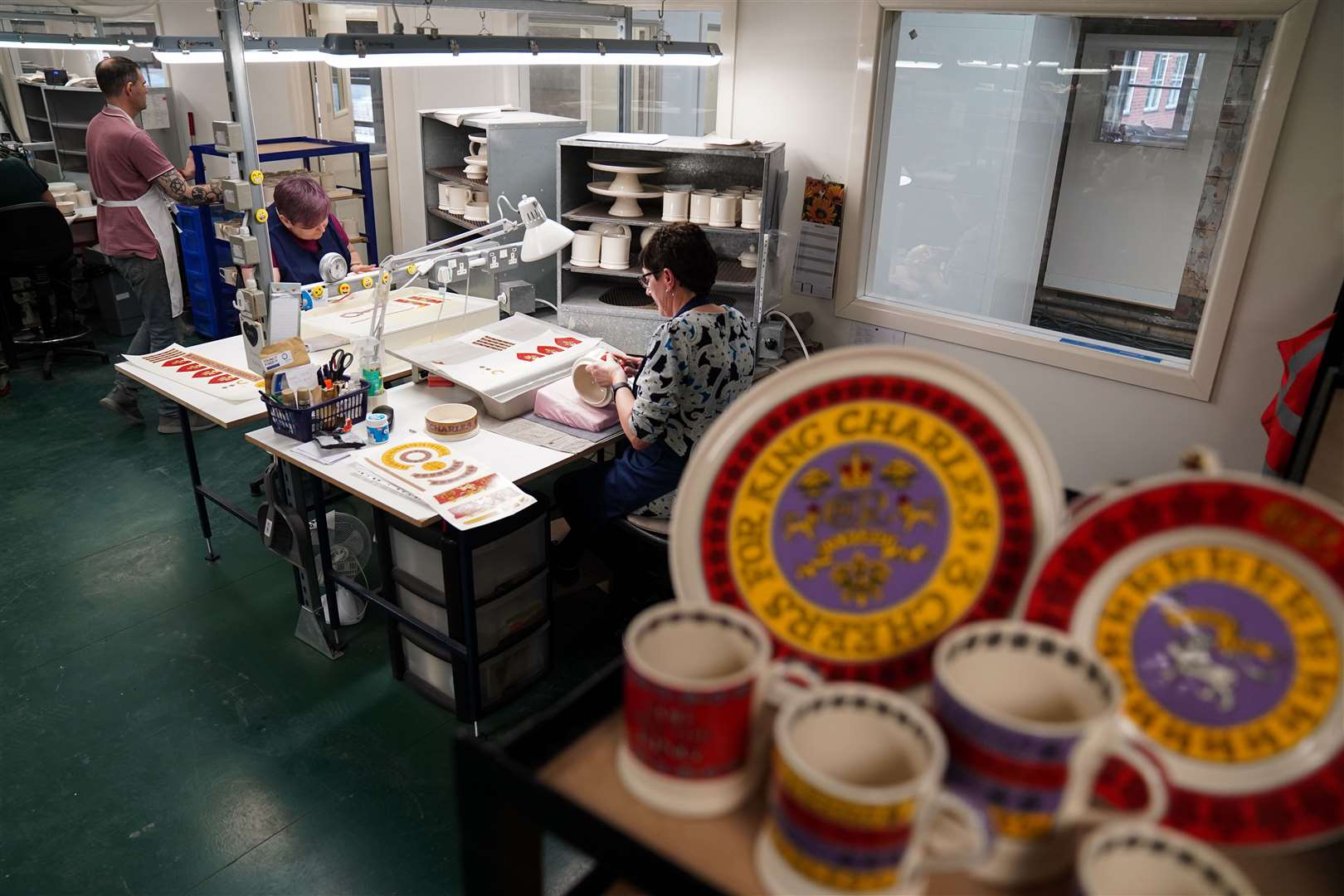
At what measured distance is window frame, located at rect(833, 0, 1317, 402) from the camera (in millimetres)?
3037

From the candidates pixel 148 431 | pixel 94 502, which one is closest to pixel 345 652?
pixel 94 502

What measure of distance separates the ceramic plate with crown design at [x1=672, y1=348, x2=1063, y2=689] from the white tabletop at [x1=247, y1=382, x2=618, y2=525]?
1.78 metres

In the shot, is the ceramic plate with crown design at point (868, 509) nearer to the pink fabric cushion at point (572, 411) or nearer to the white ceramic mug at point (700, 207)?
the pink fabric cushion at point (572, 411)

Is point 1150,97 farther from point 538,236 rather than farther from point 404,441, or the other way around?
point 404,441

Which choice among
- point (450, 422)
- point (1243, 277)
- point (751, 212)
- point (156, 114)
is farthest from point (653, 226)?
point (156, 114)

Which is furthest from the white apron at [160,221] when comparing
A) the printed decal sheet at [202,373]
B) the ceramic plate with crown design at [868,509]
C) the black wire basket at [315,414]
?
the ceramic plate with crown design at [868,509]

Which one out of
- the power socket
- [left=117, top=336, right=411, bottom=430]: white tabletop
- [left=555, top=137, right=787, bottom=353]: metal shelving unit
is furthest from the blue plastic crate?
the power socket

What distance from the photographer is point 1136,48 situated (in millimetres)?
3502

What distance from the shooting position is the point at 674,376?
2.84m

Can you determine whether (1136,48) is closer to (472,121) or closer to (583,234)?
(583,234)

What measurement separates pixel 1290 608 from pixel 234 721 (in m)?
3.00

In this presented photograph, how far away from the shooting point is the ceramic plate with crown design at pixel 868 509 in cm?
83

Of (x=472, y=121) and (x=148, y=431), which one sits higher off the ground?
(x=472, y=121)

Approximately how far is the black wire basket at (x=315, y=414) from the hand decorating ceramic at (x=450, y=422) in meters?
0.24
